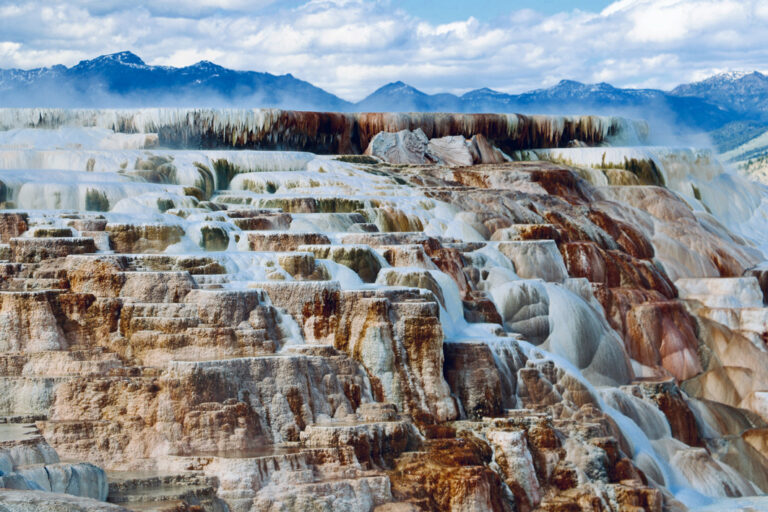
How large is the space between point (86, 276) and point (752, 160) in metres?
89.3

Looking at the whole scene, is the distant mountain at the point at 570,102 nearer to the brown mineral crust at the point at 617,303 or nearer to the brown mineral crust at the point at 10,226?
the brown mineral crust at the point at 617,303

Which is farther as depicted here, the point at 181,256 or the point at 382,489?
the point at 181,256

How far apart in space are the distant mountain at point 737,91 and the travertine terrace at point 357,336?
124704 mm

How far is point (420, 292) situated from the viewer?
2005cm

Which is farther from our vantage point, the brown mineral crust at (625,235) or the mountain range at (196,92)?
the mountain range at (196,92)

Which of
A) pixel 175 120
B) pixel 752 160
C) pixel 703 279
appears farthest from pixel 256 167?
pixel 752 160

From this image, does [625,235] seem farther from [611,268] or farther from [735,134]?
[735,134]

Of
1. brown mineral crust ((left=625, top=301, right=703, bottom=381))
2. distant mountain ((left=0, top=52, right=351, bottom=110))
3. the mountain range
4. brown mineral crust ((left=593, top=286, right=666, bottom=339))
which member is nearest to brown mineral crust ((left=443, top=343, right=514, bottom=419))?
brown mineral crust ((left=593, top=286, right=666, bottom=339))

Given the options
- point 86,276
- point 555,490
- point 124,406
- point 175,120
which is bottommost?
point 555,490

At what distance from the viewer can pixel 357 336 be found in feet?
63.1

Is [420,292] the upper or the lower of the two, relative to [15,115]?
lower

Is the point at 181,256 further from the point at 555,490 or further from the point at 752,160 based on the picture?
the point at 752,160

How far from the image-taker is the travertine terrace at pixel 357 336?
16.9 m

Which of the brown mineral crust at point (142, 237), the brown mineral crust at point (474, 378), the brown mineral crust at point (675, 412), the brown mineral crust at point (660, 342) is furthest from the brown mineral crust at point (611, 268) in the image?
the brown mineral crust at point (142, 237)
